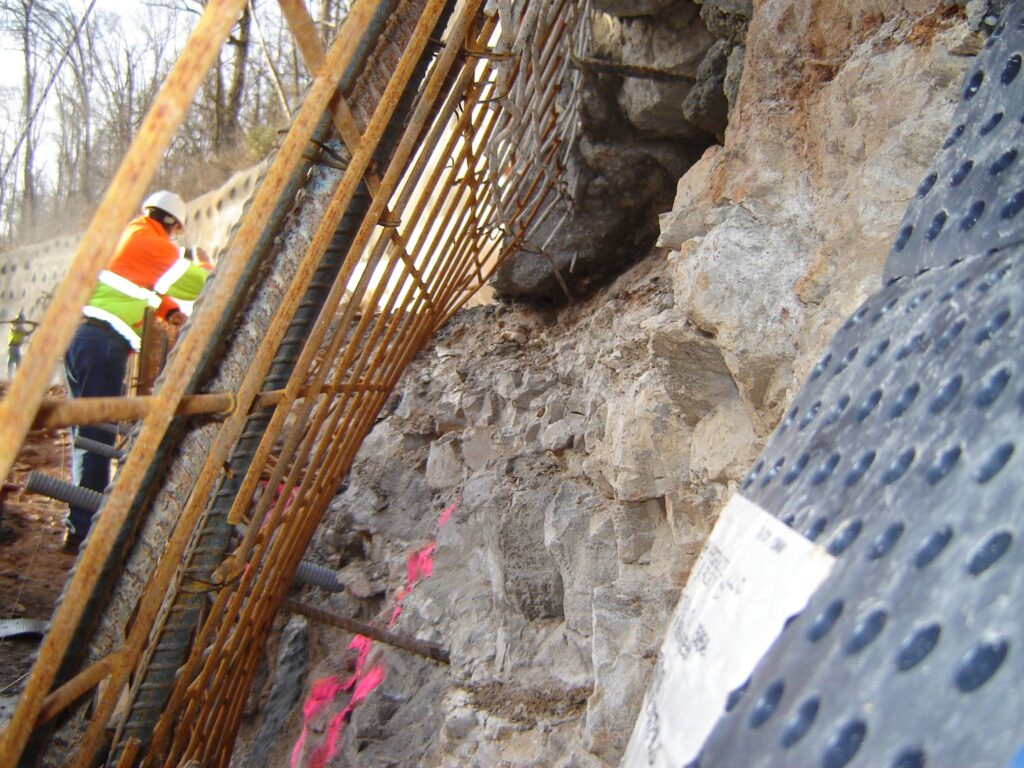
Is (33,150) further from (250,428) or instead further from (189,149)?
(250,428)

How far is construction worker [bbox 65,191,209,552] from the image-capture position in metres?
3.82

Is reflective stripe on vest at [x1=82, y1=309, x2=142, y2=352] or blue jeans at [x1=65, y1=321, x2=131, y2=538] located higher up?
reflective stripe on vest at [x1=82, y1=309, x2=142, y2=352]

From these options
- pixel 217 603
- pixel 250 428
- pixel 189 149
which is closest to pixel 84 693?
pixel 217 603

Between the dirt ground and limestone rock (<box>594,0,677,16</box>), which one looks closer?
limestone rock (<box>594,0,677,16</box>)

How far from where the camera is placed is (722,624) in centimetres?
75

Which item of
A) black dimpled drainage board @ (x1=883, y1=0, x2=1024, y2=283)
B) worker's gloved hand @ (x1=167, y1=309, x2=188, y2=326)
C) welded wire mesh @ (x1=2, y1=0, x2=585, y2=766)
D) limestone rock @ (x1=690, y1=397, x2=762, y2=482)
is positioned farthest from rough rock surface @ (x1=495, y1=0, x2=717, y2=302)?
black dimpled drainage board @ (x1=883, y1=0, x2=1024, y2=283)

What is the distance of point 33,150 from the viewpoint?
699 inches

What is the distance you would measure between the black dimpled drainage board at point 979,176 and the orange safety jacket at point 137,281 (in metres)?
3.55

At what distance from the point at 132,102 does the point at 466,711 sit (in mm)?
17190

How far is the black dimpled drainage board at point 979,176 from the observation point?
32.4 inches

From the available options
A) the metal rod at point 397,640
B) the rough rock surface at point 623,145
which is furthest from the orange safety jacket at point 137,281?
the metal rod at point 397,640

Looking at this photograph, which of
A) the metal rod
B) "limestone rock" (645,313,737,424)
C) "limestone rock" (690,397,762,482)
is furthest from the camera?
the metal rod

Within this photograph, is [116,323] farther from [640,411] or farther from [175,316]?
[640,411]

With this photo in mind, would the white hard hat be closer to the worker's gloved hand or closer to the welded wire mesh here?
the worker's gloved hand
